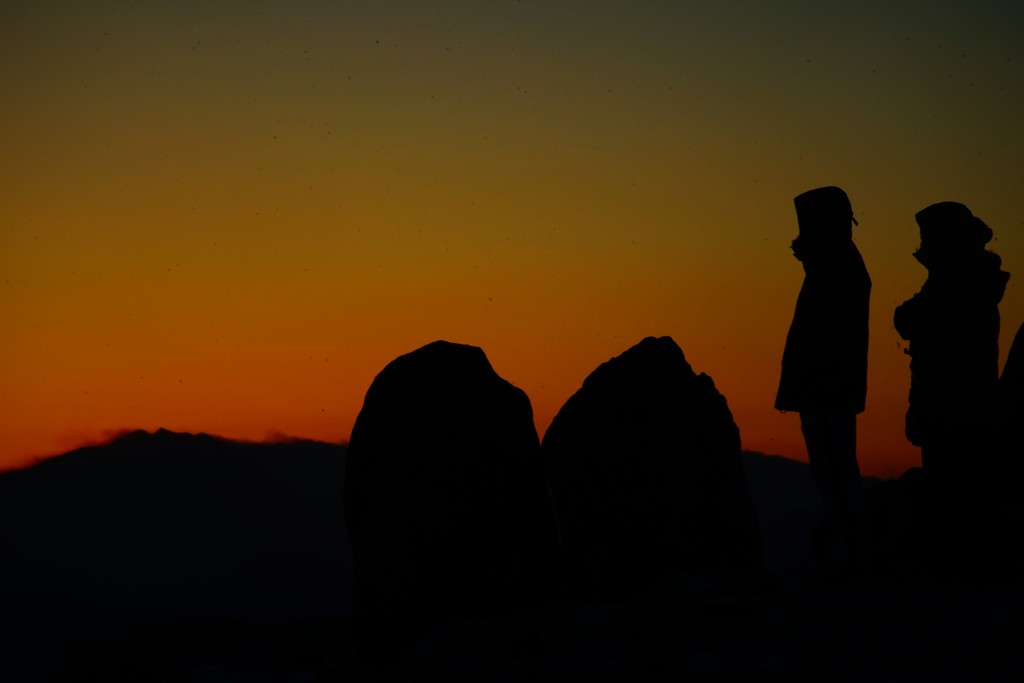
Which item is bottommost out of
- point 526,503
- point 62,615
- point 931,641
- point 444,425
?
point 62,615

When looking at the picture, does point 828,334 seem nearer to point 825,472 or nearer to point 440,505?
point 825,472

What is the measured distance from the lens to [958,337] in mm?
9625

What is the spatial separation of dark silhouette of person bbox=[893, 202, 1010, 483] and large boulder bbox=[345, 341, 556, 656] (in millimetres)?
3260

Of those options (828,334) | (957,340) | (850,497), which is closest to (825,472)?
(850,497)

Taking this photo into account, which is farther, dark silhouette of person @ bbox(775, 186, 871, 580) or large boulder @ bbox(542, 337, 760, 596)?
large boulder @ bbox(542, 337, 760, 596)

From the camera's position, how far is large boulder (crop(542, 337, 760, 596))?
1217cm

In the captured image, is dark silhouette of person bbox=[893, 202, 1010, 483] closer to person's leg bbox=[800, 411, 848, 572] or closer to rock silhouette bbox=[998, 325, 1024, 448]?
rock silhouette bbox=[998, 325, 1024, 448]

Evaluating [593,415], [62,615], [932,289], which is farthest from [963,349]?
[62,615]

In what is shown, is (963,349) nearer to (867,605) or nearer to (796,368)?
(796,368)

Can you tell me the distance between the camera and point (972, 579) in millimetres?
9234

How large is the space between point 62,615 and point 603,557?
148567 mm

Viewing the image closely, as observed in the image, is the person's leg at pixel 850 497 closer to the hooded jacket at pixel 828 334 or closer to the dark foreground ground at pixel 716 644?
the hooded jacket at pixel 828 334

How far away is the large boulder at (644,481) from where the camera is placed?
12172mm

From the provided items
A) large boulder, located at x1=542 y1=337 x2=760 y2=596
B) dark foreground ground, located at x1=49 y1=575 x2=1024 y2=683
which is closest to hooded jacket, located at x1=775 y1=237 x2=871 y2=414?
dark foreground ground, located at x1=49 y1=575 x2=1024 y2=683
